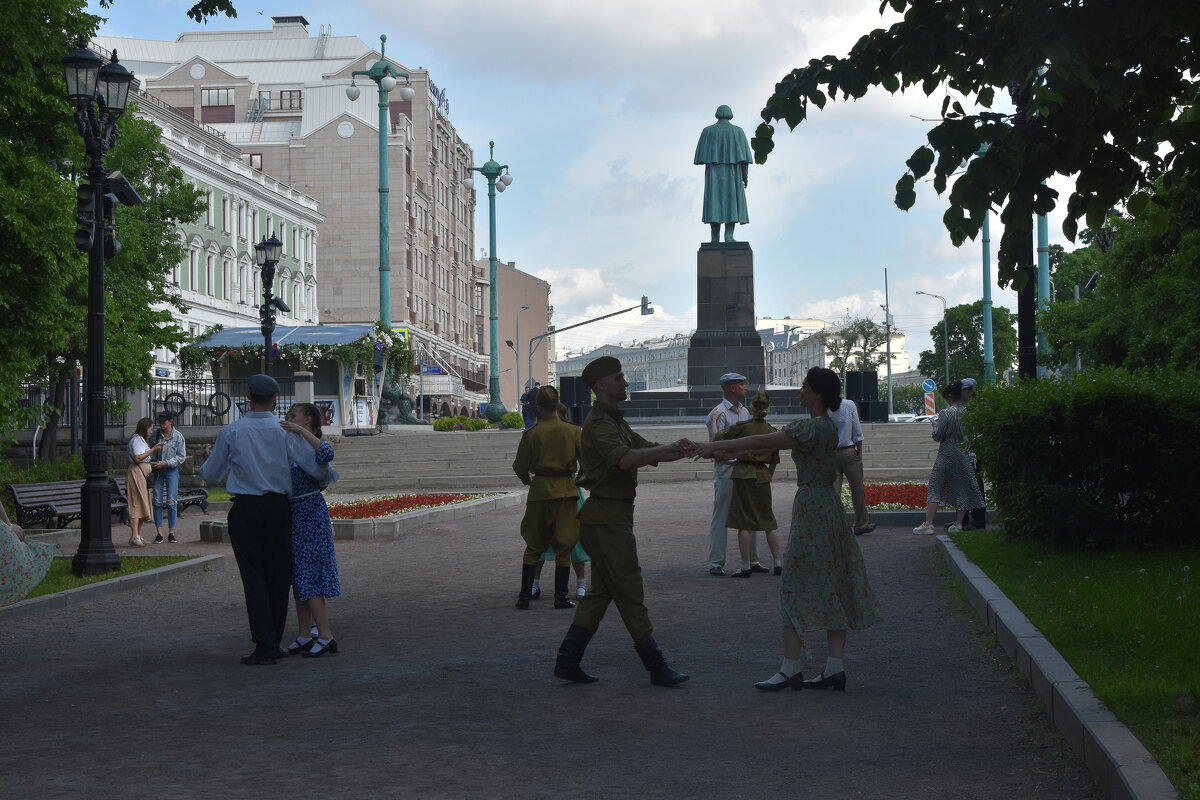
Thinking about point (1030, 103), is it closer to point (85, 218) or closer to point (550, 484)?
point (550, 484)

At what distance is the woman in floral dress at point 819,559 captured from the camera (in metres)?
7.14

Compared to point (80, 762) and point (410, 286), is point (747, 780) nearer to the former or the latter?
point (80, 762)

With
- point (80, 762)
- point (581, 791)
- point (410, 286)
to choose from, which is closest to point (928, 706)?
point (581, 791)

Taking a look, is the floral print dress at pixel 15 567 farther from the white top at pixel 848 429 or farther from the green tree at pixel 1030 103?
the white top at pixel 848 429

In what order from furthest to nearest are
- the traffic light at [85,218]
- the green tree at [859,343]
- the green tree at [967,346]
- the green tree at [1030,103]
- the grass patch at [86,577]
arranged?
the green tree at [859,343], the green tree at [967,346], the traffic light at [85,218], the grass patch at [86,577], the green tree at [1030,103]

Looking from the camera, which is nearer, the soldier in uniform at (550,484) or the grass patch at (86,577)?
the soldier in uniform at (550,484)

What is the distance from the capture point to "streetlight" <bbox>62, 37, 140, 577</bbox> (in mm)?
13633

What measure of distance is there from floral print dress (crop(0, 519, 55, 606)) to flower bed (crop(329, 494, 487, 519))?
990 cm

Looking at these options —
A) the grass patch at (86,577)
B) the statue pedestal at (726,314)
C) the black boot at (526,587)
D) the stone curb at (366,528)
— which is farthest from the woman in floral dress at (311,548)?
the statue pedestal at (726,314)

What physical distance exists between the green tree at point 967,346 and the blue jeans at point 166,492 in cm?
9063

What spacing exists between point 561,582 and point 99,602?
4205 mm

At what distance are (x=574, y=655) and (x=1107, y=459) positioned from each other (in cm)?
640

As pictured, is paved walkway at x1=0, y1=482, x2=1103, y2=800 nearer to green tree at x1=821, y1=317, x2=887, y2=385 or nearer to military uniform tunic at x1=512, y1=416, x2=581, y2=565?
military uniform tunic at x1=512, y1=416, x2=581, y2=565

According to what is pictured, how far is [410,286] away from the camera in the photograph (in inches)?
3322
